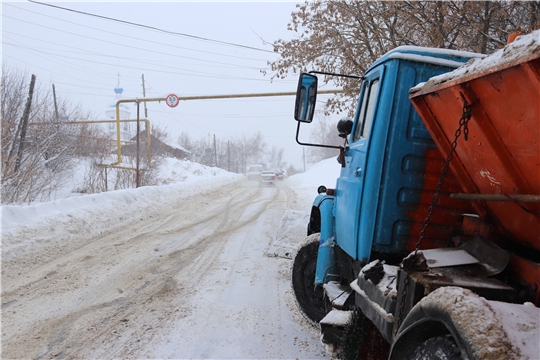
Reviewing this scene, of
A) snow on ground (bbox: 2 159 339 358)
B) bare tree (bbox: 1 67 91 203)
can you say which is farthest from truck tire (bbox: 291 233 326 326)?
bare tree (bbox: 1 67 91 203)

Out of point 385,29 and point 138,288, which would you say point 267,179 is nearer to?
point 385,29

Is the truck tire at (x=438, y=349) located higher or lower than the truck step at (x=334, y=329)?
higher

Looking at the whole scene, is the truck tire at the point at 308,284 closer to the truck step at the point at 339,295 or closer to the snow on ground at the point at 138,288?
the snow on ground at the point at 138,288

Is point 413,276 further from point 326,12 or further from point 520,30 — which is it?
point 326,12

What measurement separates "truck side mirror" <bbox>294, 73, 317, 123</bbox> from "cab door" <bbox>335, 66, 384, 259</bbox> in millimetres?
476

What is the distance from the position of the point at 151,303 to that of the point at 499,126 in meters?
4.14

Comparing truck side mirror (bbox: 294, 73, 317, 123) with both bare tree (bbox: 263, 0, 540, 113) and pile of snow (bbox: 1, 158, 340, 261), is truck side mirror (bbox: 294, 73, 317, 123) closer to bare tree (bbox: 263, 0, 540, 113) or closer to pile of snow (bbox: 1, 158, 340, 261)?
pile of snow (bbox: 1, 158, 340, 261)

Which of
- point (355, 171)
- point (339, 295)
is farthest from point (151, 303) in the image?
point (355, 171)

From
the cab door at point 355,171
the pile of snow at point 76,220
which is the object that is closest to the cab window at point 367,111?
the cab door at point 355,171

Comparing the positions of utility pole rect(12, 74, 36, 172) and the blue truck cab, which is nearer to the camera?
the blue truck cab

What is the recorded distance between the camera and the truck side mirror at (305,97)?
3.52 metres

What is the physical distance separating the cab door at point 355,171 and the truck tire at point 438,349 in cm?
140

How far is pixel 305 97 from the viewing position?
140 inches

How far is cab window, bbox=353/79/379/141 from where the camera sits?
321cm
